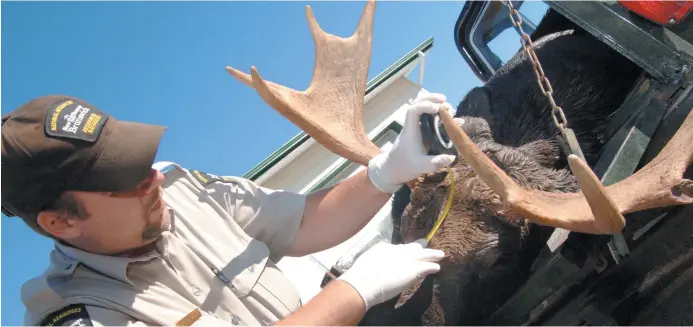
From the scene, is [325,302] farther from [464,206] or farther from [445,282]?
[464,206]

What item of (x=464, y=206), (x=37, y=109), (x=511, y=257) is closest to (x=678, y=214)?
(x=511, y=257)

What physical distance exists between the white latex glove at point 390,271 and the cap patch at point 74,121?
40.0 inches

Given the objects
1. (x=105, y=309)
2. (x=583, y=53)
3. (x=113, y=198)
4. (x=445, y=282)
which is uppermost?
(x=583, y=53)

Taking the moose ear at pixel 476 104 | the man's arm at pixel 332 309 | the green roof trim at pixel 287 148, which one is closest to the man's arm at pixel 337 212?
the man's arm at pixel 332 309

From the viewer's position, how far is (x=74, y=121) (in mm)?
2131

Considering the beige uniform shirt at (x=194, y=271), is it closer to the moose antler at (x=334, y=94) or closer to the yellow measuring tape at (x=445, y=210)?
the moose antler at (x=334, y=94)

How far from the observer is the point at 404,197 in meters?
2.92

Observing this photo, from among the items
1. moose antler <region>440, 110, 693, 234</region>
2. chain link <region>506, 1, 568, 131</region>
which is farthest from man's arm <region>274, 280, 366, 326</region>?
chain link <region>506, 1, 568, 131</region>

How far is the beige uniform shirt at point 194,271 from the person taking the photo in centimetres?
214

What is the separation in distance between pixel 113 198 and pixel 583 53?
93.6 inches

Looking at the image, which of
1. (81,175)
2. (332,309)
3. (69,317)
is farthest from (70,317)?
(332,309)

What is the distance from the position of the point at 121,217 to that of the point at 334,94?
43.6 inches

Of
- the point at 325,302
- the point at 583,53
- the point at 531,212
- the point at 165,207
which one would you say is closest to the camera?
the point at 531,212

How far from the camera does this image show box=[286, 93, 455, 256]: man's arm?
91.0 inches
